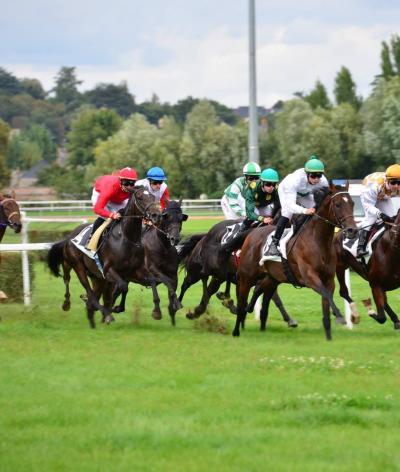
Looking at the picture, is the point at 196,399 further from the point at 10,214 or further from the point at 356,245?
the point at 10,214

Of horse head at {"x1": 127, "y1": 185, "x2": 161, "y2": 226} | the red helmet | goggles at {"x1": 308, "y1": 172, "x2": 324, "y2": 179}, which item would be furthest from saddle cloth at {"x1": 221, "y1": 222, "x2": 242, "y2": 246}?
goggles at {"x1": 308, "y1": 172, "x2": 324, "y2": 179}

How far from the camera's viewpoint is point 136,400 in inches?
318

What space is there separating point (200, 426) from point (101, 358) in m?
3.26

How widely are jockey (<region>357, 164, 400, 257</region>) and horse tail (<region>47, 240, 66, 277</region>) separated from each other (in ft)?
13.6

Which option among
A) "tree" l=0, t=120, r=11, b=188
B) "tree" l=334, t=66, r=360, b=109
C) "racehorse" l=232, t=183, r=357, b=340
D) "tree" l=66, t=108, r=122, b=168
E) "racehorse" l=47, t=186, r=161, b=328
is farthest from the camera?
"tree" l=66, t=108, r=122, b=168

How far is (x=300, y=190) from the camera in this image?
40.2 feet

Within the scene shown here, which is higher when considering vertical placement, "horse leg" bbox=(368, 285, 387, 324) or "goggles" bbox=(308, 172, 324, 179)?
"goggles" bbox=(308, 172, 324, 179)

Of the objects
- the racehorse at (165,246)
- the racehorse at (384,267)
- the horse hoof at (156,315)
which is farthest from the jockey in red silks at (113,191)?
the racehorse at (384,267)

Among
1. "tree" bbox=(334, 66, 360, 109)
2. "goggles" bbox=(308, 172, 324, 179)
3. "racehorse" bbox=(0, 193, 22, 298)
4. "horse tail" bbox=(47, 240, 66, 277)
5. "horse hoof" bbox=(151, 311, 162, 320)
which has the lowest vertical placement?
"horse hoof" bbox=(151, 311, 162, 320)

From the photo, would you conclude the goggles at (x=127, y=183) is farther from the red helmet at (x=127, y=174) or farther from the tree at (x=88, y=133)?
the tree at (x=88, y=133)

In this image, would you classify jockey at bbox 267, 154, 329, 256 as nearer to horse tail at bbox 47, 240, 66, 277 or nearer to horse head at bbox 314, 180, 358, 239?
horse head at bbox 314, 180, 358, 239

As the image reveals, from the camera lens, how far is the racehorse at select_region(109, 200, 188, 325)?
13688mm

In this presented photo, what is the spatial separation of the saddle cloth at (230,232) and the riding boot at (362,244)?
61.4 inches

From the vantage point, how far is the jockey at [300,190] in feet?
39.4
